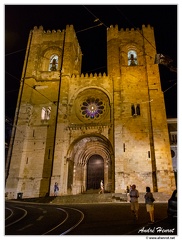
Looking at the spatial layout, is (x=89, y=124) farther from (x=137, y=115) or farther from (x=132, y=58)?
(x=132, y=58)

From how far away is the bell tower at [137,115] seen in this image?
17.5m

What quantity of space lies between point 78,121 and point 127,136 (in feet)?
16.6

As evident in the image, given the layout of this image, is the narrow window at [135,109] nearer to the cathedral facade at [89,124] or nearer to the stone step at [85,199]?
the cathedral facade at [89,124]

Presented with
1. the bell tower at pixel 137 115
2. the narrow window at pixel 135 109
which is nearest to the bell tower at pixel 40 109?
the bell tower at pixel 137 115

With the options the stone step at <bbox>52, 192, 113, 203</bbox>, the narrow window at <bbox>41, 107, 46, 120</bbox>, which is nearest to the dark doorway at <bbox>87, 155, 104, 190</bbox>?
the stone step at <bbox>52, 192, 113, 203</bbox>

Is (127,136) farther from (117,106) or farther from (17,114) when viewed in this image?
(17,114)

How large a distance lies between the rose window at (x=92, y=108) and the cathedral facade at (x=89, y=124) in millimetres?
102

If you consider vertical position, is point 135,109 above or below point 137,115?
above

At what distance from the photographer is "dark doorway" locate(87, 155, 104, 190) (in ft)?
71.5

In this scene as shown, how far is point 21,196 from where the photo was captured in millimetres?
17625

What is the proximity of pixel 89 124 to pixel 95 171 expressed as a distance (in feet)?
18.9

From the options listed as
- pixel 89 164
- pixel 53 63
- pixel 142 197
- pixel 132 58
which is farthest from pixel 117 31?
pixel 142 197

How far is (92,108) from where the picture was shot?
836 inches

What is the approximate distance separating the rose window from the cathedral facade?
Answer: 10cm
